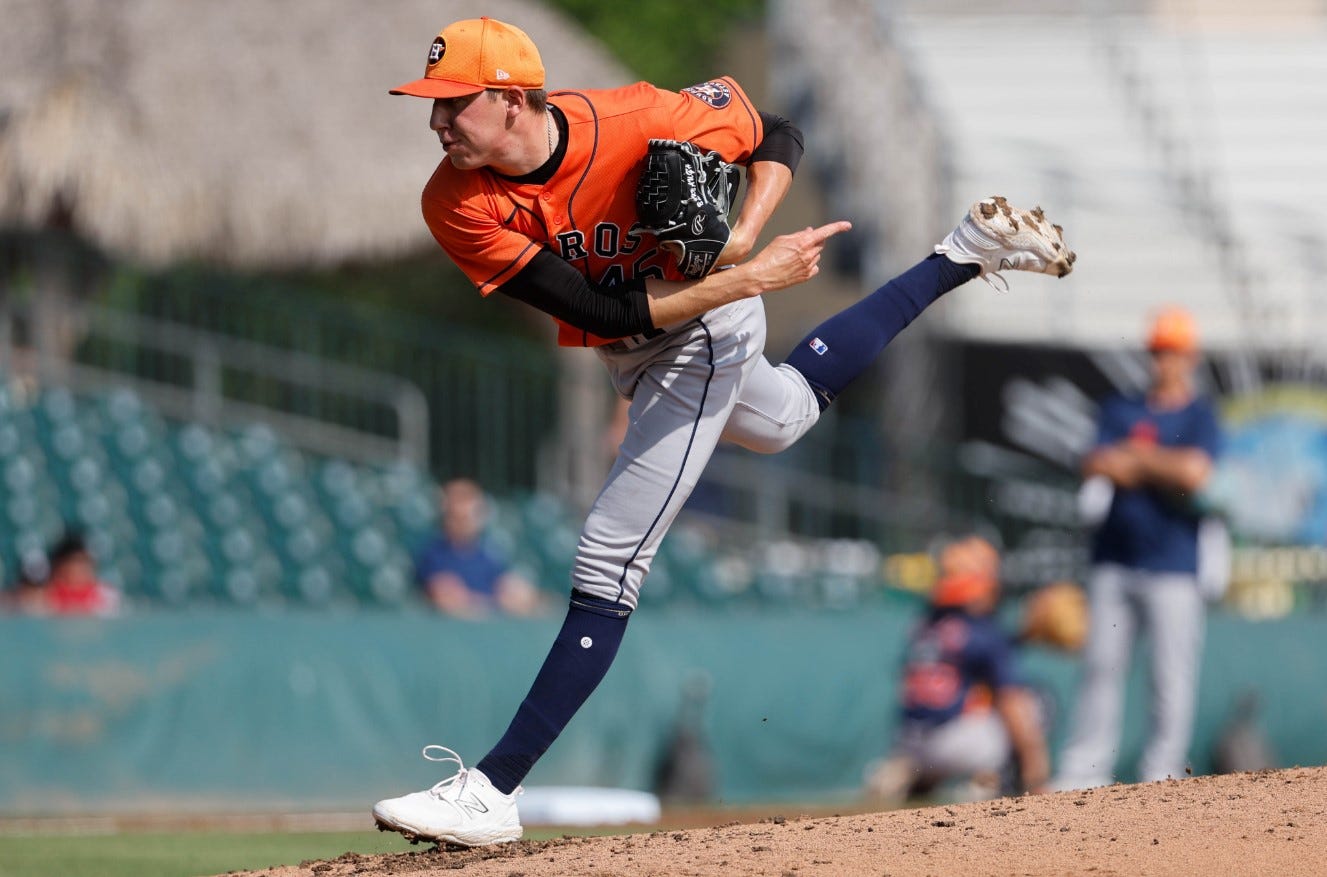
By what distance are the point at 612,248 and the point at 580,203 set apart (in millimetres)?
141

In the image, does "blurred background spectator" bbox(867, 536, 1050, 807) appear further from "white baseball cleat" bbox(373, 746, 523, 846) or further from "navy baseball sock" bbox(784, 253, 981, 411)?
"white baseball cleat" bbox(373, 746, 523, 846)

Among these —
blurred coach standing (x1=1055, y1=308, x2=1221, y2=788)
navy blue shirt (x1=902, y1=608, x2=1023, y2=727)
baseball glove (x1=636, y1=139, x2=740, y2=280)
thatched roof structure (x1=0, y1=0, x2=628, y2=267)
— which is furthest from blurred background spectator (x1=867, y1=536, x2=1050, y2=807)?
thatched roof structure (x1=0, y1=0, x2=628, y2=267)

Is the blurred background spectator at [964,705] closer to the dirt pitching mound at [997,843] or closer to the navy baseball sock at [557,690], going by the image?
the dirt pitching mound at [997,843]

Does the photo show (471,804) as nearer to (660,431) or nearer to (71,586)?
(660,431)

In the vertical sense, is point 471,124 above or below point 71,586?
above

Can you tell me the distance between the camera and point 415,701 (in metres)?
8.67

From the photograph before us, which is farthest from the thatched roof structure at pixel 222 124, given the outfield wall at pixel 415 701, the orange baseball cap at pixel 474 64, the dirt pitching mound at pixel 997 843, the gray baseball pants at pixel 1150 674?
the orange baseball cap at pixel 474 64

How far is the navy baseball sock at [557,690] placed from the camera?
4.70 m

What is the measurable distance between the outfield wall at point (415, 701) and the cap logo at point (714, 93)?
435cm

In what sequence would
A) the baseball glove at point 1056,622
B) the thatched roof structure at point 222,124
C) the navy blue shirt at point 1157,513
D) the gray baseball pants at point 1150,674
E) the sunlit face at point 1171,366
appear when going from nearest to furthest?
the gray baseball pants at point 1150,674
the navy blue shirt at point 1157,513
the sunlit face at point 1171,366
the baseball glove at point 1056,622
the thatched roof structure at point 222,124

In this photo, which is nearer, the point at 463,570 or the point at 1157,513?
the point at 1157,513

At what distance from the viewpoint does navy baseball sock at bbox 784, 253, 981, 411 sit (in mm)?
5152

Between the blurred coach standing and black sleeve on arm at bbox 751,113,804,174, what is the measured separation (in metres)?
3.62

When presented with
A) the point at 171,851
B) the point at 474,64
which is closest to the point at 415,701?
the point at 171,851
